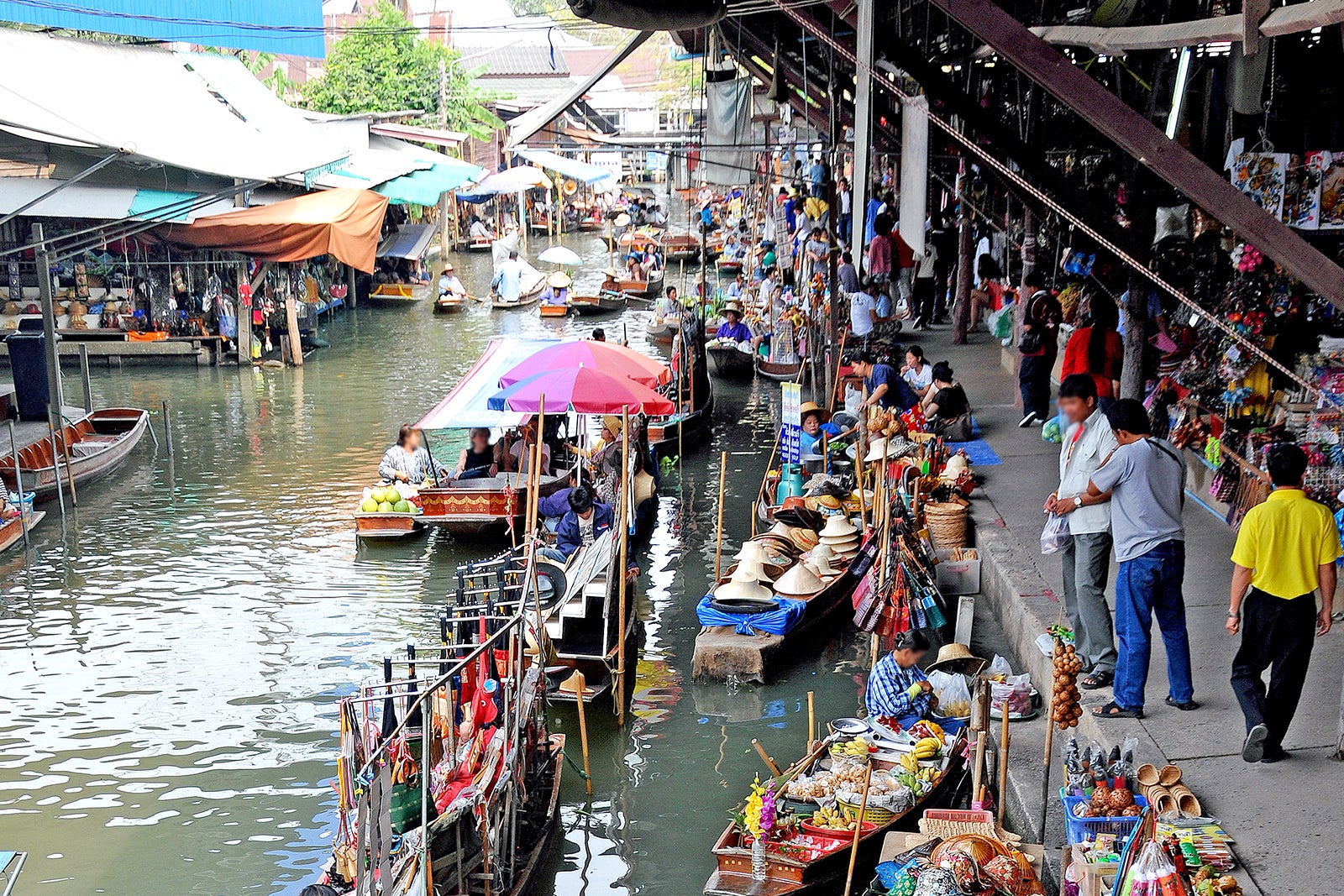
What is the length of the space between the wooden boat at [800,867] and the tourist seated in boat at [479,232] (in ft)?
115

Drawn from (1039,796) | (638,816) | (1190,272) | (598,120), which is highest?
(598,120)

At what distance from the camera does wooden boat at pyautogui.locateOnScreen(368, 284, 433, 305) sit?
28.5 meters

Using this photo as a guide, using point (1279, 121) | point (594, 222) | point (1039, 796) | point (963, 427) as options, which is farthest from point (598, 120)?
point (1039, 796)

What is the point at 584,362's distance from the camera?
447 inches

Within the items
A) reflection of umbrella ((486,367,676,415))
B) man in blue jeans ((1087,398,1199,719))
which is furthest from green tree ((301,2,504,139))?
man in blue jeans ((1087,398,1199,719))

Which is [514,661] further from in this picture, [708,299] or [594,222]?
[594,222]

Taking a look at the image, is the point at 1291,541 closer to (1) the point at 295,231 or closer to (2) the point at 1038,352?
(2) the point at 1038,352

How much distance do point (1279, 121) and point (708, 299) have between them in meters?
16.6

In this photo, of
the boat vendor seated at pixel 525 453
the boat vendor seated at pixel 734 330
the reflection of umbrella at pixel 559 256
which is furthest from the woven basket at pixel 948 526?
the reflection of umbrella at pixel 559 256

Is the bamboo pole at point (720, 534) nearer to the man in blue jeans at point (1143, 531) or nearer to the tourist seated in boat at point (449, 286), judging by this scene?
the man in blue jeans at point (1143, 531)

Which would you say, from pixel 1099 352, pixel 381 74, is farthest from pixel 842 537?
pixel 381 74

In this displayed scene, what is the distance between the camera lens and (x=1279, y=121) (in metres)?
8.45

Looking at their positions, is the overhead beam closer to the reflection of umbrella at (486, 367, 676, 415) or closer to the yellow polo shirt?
the yellow polo shirt

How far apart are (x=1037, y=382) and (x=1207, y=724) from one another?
6660mm
